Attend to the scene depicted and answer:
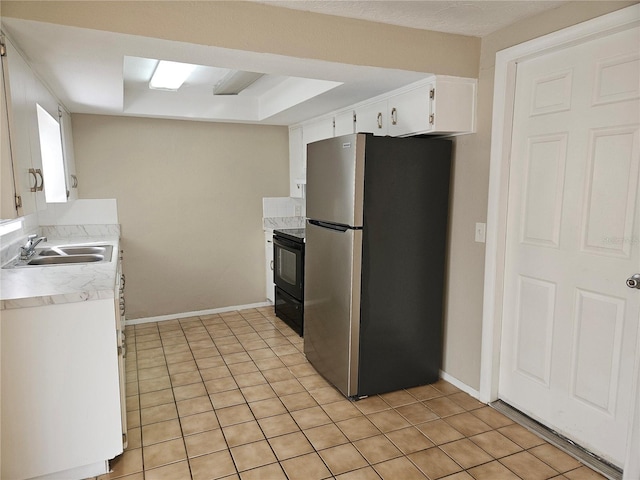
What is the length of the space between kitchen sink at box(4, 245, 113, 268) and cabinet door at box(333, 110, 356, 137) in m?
2.01

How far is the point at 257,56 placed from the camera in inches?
84.8

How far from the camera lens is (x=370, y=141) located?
2.51m

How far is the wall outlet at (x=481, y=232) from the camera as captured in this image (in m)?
2.62

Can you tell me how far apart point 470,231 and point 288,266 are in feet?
5.91

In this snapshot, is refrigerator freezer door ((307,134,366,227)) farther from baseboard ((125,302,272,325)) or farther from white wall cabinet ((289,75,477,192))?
baseboard ((125,302,272,325))

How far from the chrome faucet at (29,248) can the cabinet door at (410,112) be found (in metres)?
2.57

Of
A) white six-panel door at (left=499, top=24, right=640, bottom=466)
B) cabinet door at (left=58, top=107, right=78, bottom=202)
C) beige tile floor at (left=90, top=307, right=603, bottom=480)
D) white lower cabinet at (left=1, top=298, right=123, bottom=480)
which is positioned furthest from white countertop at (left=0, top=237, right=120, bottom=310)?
white six-panel door at (left=499, top=24, right=640, bottom=466)

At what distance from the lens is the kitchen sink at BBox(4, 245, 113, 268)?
2.78 m

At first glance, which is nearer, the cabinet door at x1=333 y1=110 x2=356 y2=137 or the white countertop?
the white countertop

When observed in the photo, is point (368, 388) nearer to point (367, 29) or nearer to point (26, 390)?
point (26, 390)

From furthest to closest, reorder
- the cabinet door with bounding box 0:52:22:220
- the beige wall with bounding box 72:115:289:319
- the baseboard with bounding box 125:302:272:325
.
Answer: the baseboard with bounding box 125:302:272:325
the beige wall with bounding box 72:115:289:319
the cabinet door with bounding box 0:52:22:220

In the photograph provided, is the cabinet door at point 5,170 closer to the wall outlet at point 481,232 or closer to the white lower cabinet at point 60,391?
the white lower cabinet at point 60,391

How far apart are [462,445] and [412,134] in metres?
1.84

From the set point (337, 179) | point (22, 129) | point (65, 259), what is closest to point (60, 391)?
point (22, 129)
